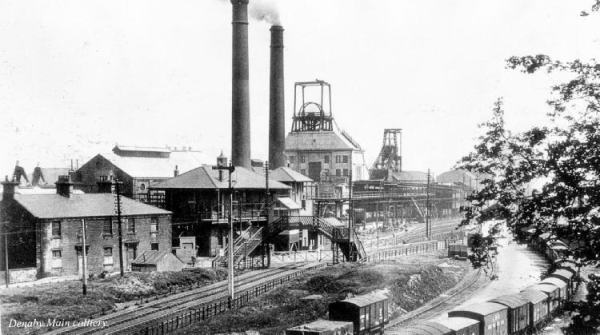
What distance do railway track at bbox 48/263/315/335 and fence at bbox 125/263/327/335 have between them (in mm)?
563

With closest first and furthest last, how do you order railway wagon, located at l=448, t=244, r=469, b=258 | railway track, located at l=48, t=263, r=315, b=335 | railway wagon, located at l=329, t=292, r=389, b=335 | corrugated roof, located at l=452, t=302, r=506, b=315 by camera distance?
corrugated roof, located at l=452, t=302, r=506, b=315
railway wagon, located at l=329, t=292, r=389, b=335
railway track, located at l=48, t=263, r=315, b=335
railway wagon, located at l=448, t=244, r=469, b=258

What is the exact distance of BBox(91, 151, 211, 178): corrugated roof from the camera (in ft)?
216

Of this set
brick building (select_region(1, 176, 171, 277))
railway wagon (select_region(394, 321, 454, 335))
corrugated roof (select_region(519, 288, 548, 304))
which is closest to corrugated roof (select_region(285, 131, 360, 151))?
brick building (select_region(1, 176, 171, 277))

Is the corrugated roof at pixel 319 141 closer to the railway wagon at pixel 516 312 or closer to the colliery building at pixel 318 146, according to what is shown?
the colliery building at pixel 318 146

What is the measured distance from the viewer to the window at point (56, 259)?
39312mm

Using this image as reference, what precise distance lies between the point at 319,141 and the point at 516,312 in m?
70.3

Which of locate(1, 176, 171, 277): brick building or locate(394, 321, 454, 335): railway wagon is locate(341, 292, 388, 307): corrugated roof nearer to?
locate(394, 321, 454, 335): railway wagon

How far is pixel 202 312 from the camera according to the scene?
92.0ft

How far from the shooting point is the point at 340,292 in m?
33.3

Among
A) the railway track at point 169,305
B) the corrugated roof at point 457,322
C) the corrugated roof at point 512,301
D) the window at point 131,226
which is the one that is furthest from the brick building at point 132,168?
the corrugated roof at point 457,322

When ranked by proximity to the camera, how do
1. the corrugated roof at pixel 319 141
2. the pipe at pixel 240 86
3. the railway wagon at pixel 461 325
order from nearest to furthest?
the railway wagon at pixel 461 325 → the pipe at pixel 240 86 → the corrugated roof at pixel 319 141

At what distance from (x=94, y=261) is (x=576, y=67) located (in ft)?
118

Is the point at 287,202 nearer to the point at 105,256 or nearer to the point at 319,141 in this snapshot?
the point at 105,256

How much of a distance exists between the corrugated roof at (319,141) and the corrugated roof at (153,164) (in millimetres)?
22493
